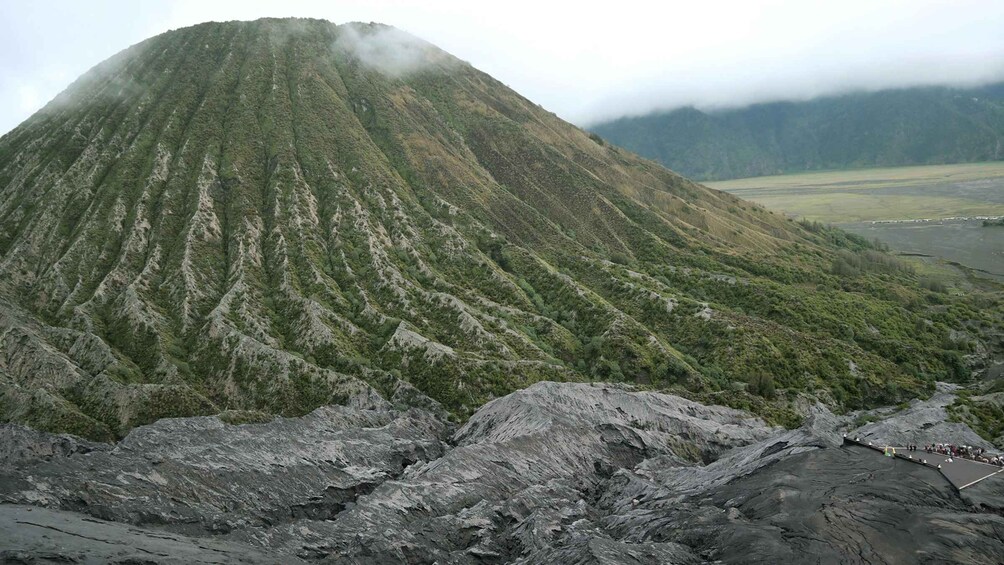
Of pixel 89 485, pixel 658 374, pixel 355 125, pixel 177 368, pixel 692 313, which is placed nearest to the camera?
pixel 89 485

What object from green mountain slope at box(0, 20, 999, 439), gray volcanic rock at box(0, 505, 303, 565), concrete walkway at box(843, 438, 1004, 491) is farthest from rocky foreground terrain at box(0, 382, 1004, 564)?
green mountain slope at box(0, 20, 999, 439)

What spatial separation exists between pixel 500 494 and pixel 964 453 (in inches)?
1477

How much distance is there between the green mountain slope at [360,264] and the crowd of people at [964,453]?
2829cm

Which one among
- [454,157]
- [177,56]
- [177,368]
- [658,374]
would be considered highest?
[177,56]

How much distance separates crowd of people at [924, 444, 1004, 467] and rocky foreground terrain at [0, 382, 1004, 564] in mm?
6370

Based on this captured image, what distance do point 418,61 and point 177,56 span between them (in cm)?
6748

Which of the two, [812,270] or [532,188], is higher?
[532,188]

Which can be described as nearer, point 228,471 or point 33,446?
point 228,471

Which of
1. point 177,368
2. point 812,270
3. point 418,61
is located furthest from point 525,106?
point 177,368

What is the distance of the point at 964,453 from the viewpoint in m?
49.6

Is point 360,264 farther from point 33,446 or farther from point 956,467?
point 956,467

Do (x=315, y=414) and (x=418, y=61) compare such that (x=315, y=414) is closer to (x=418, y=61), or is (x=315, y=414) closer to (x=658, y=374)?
(x=658, y=374)

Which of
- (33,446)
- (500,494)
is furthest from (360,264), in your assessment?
(500,494)

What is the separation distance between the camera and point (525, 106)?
195m
